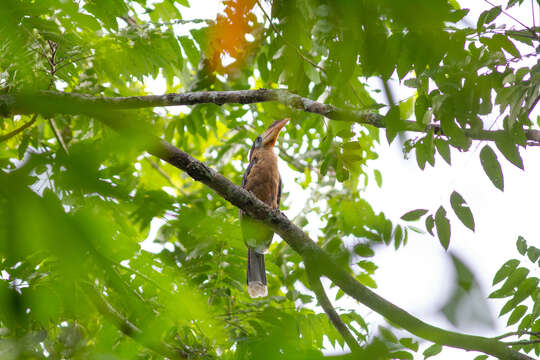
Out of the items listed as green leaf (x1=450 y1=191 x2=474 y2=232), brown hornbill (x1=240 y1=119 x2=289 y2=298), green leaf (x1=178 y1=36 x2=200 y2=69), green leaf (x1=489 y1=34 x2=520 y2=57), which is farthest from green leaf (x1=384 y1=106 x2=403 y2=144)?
brown hornbill (x1=240 y1=119 x2=289 y2=298)

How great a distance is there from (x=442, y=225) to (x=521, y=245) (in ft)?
2.45

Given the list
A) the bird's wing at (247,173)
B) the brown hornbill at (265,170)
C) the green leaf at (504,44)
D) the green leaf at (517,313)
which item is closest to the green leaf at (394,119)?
the green leaf at (504,44)

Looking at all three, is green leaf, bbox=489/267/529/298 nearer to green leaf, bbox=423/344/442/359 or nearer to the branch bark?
the branch bark

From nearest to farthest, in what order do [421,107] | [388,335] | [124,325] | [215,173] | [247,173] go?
[388,335] < [124,325] < [421,107] < [215,173] < [247,173]

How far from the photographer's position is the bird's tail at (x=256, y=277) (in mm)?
3988

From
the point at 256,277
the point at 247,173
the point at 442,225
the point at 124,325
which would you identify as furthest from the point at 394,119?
the point at 247,173

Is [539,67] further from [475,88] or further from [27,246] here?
[27,246]

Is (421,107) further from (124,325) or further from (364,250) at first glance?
(124,325)

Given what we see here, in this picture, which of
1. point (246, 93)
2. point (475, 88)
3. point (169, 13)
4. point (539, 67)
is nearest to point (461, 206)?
point (475, 88)

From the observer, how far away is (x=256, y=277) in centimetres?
406

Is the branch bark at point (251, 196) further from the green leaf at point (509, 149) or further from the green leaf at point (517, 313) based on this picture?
the green leaf at point (509, 149)

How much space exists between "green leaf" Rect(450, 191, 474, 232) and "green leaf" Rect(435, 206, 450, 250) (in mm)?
58

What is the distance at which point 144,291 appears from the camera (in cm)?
84

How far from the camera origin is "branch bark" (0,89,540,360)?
61cm
